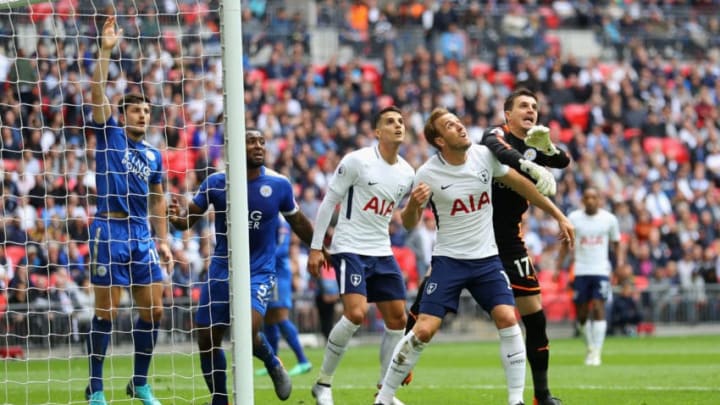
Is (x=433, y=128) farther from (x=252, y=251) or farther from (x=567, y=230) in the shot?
(x=252, y=251)

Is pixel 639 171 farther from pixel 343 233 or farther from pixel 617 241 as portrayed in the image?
pixel 343 233

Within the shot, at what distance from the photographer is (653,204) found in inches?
1217

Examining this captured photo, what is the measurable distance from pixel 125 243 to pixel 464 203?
118 inches

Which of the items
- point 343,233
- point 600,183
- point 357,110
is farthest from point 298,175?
point 343,233

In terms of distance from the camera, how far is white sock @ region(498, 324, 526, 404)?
1046 centimetres

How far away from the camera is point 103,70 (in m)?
11.0

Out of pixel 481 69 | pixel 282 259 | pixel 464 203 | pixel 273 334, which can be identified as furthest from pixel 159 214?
pixel 481 69

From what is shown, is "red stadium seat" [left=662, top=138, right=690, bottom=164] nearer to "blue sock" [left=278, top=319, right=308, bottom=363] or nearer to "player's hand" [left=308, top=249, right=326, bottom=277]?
"blue sock" [left=278, top=319, right=308, bottom=363]

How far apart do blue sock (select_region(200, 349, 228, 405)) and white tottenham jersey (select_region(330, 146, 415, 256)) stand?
4.96 feet

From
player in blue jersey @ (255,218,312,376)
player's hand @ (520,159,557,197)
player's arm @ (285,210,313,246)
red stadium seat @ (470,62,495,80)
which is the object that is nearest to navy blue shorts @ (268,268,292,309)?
player in blue jersey @ (255,218,312,376)

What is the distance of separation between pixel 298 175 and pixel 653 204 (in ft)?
29.5

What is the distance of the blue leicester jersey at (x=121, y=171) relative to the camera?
37.7 feet

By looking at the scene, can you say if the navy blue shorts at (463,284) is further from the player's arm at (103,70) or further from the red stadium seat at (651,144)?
the red stadium seat at (651,144)

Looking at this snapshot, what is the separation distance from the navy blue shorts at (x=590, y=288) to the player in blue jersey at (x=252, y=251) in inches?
345
